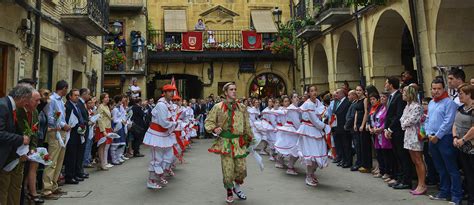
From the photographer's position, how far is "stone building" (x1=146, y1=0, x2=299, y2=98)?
22.5 metres

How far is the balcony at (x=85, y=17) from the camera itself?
37.1ft

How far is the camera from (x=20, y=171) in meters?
4.61

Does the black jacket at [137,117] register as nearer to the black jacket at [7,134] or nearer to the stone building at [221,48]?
the black jacket at [7,134]

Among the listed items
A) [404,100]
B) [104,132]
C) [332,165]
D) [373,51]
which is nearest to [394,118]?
[404,100]

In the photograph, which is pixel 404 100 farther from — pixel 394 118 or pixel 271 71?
pixel 271 71

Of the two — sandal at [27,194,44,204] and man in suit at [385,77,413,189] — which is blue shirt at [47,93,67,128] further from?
man in suit at [385,77,413,189]

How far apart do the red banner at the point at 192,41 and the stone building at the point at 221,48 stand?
1.02 feet

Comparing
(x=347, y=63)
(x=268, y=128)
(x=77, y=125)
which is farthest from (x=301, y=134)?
(x=347, y=63)

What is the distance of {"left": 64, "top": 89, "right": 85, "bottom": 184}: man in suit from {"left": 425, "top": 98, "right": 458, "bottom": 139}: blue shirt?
22.6 feet

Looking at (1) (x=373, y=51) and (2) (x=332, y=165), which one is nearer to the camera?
(2) (x=332, y=165)

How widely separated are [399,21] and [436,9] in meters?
3.14

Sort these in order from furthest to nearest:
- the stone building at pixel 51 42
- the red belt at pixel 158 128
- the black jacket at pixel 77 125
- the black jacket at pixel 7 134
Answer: the stone building at pixel 51 42
the black jacket at pixel 77 125
the red belt at pixel 158 128
the black jacket at pixel 7 134

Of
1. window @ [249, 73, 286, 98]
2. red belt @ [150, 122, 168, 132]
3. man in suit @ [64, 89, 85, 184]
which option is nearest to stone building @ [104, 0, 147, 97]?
window @ [249, 73, 286, 98]

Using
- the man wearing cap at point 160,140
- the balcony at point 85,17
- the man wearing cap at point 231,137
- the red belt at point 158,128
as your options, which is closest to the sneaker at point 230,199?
the man wearing cap at point 231,137
